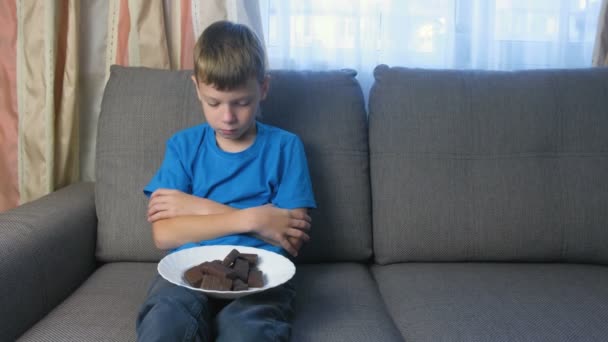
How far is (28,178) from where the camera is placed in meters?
1.97

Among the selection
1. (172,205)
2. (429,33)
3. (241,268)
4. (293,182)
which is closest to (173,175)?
(172,205)

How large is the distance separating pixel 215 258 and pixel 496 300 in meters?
0.67

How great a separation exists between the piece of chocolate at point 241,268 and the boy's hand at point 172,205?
26 centimetres

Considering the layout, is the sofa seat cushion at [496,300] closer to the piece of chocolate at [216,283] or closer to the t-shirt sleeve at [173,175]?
the piece of chocolate at [216,283]

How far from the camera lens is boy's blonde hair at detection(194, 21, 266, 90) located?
54.6 inches

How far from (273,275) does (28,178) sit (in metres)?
1.10

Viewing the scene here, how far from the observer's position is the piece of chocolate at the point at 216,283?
1.15m

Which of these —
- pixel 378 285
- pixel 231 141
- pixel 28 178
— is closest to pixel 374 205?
pixel 378 285

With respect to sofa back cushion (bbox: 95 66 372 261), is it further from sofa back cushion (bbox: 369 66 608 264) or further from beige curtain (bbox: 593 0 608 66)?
beige curtain (bbox: 593 0 608 66)

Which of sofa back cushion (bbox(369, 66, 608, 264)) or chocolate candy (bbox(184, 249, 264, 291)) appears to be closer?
chocolate candy (bbox(184, 249, 264, 291))

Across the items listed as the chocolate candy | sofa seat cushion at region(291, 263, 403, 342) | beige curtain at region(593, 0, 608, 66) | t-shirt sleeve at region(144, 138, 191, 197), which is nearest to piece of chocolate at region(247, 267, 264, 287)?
the chocolate candy

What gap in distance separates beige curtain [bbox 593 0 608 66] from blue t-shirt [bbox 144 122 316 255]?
1.16 m

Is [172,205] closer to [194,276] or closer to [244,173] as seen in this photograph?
[244,173]

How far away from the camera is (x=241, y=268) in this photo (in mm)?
1212
